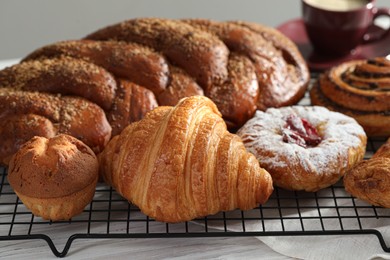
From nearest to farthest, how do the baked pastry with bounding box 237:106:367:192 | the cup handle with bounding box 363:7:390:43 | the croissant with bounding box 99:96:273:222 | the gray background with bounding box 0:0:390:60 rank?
the croissant with bounding box 99:96:273:222 → the baked pastry with bounding box 237:106:367:192 → the cup handle with bounding box 363:7:390:43 → the gray background with bounding box 0:0:390:60

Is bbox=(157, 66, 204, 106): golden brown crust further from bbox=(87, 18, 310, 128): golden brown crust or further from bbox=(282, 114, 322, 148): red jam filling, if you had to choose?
bbox=(282, 114, 322, 148): red jam filling

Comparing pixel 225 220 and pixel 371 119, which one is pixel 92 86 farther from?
pixel 371 119

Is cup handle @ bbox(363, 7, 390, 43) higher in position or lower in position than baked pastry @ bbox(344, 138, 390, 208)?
lower

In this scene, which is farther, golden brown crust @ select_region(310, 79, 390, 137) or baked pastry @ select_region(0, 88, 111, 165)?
golden brown crust @ select_region(310, 79, 390, 137)

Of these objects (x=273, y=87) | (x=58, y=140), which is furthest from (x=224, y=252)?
(x=273, y=87)

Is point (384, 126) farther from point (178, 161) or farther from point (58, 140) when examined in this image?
point (58, 140)

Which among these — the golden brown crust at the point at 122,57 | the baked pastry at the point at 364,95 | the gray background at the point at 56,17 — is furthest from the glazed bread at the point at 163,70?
the gray background at the point at 56,17

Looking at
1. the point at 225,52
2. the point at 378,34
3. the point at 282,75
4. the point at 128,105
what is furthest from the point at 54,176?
the point at 378,34

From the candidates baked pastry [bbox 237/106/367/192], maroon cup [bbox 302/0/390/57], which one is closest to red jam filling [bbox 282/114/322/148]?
baked pastry [bbox 237/106/367/192]

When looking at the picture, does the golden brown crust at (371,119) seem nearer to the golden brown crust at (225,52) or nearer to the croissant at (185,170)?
the golden brown crust at (225,52)

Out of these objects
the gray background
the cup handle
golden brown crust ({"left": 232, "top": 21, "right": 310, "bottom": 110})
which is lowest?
the gray background
